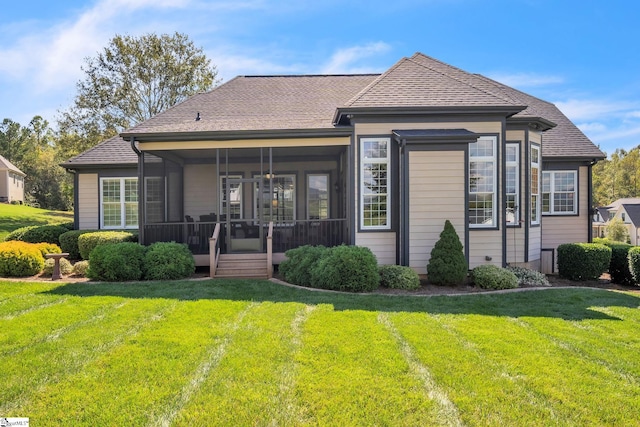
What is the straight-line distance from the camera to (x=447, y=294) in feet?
25.1

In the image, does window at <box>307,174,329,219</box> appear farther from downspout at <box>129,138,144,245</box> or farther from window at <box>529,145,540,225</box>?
window at <box>529,145,540,225</box>

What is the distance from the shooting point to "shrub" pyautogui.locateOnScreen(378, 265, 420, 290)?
802 cm

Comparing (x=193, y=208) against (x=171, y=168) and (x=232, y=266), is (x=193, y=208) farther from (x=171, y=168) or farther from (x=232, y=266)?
(x=232, y=266)

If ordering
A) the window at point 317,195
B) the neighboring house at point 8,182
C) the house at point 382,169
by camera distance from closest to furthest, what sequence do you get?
1. the house at point 382,169
2. the window at point 317,195
3. the neighboring house at point 8,182

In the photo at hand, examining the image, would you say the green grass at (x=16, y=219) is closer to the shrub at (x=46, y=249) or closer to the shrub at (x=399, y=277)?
the shrub at (x=46, y=249)

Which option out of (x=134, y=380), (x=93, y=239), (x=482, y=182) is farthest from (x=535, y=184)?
(x=93, y=239)

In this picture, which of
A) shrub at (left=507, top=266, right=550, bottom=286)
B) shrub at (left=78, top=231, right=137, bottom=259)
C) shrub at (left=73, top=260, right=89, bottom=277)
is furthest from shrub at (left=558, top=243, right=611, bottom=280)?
shrub at (left=73, top=260, right=89, bottom=277)

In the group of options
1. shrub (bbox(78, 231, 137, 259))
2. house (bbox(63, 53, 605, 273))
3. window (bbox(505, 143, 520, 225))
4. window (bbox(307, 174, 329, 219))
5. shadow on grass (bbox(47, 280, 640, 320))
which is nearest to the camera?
Result: shadow on grass (bbox(47, 280, 640, 320))

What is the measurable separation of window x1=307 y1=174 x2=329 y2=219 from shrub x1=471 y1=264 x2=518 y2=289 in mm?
5940

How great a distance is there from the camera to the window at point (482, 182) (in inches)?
365

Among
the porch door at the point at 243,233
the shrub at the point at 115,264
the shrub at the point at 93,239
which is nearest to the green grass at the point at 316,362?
the shrub at the point at 115,264

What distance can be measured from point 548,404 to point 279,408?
2232 millimetres

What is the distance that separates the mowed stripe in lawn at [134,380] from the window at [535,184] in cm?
867

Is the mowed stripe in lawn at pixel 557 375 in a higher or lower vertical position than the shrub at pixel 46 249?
lower
